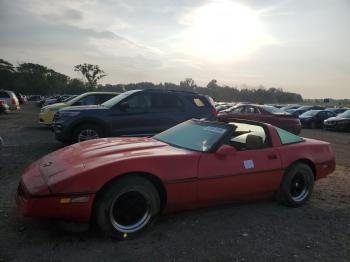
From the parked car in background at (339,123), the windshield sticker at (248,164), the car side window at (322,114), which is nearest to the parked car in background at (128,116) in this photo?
the windshield sticker at (248,164)

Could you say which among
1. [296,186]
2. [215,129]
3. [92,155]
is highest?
[215,129]

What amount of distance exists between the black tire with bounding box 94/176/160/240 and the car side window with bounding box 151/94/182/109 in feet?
19.1

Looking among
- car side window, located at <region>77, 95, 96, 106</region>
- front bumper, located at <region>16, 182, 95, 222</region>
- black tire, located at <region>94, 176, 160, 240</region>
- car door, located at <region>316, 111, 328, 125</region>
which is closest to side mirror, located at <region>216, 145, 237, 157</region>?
black tire, located at <region>94, 176, 160, 240</region>

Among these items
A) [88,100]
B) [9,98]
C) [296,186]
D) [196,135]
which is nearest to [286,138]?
[296,186]

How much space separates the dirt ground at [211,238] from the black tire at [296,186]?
0.12 meters

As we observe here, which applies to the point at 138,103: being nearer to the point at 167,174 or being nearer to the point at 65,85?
the point at 167,174

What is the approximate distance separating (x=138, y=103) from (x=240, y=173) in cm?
540

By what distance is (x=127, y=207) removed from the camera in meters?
4.07

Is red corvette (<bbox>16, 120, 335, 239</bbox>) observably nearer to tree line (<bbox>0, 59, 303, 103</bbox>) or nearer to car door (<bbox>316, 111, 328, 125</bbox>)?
car door (<bbox>316, 111, 328, 125</bbox>)

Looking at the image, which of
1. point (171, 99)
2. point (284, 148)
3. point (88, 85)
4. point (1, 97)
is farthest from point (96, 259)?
point (88, 85)

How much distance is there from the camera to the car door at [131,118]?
31.0 feet

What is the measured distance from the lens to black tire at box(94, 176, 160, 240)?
3904mm

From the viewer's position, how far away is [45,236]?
400 centimetres

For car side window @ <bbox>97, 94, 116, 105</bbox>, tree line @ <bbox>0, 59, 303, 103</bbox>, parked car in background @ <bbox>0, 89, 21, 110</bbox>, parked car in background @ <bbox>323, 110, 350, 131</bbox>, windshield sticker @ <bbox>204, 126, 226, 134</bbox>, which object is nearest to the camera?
windshield sticker @ <bbox>204, 126, 226, 134</bbox>
